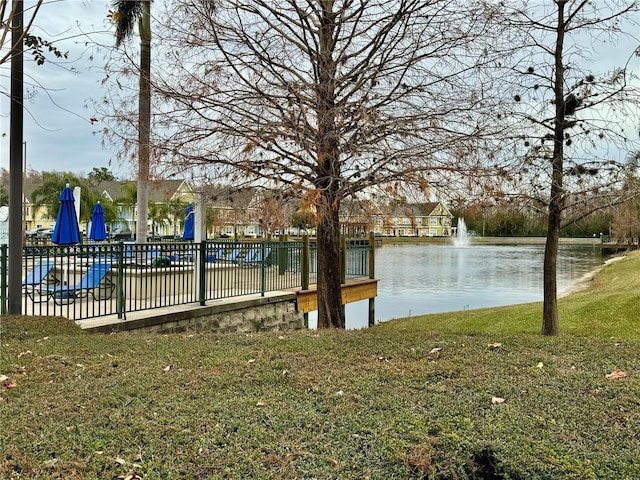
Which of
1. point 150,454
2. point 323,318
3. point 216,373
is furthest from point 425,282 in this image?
point 150,454

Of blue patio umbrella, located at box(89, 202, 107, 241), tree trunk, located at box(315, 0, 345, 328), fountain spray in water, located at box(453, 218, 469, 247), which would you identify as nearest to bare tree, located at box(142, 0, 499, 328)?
tree trunk, located at box(315, 0, 345, 328)

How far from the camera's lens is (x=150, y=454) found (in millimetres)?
2660

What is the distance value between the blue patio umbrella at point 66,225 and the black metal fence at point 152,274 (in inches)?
22.1

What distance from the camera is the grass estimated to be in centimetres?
256

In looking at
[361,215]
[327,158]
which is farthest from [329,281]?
[327,158]

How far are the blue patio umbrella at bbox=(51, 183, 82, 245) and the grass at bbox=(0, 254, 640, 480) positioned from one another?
20.6 feet

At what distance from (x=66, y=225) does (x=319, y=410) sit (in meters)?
9.92

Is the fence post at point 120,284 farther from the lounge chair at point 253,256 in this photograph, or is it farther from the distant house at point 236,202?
the lounge chair at point 253,256

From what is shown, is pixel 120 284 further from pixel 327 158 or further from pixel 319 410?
pixel 319 410

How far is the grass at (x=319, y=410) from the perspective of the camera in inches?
101

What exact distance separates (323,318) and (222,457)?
20.3 ft

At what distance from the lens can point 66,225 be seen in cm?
1143

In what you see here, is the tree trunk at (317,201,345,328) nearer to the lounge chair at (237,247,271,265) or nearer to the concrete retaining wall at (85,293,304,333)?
the concrete retaining wall at (85,293,304,333)

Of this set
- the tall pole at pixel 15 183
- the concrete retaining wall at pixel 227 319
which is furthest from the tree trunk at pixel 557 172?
the tall pole at pixel 15 183
